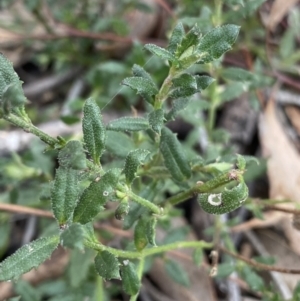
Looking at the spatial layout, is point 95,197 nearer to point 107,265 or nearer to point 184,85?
point 107,265

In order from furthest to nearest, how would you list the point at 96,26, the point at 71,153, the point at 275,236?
the point at 96,26 → the point at 275,236 → the point at 71,153

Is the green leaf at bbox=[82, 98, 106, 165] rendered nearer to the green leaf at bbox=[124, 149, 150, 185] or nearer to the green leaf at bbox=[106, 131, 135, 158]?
the green leaf at bbox=[124, 149, 150, 185]

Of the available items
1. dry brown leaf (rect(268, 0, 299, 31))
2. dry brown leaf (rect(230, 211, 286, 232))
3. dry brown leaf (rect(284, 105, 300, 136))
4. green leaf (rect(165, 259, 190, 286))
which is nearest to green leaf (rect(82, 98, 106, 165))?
green leaf (rect(165, 259, 190, 286))

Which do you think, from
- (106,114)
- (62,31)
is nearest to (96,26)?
(62,31)

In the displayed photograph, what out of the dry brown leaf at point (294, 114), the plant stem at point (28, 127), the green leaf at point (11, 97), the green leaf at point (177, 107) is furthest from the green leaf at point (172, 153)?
the dry brown leaf at point (294, 114)

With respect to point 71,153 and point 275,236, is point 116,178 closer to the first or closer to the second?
point 71,153

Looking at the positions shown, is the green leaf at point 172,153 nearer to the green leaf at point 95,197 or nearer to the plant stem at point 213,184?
the plant stem at point 213,184
